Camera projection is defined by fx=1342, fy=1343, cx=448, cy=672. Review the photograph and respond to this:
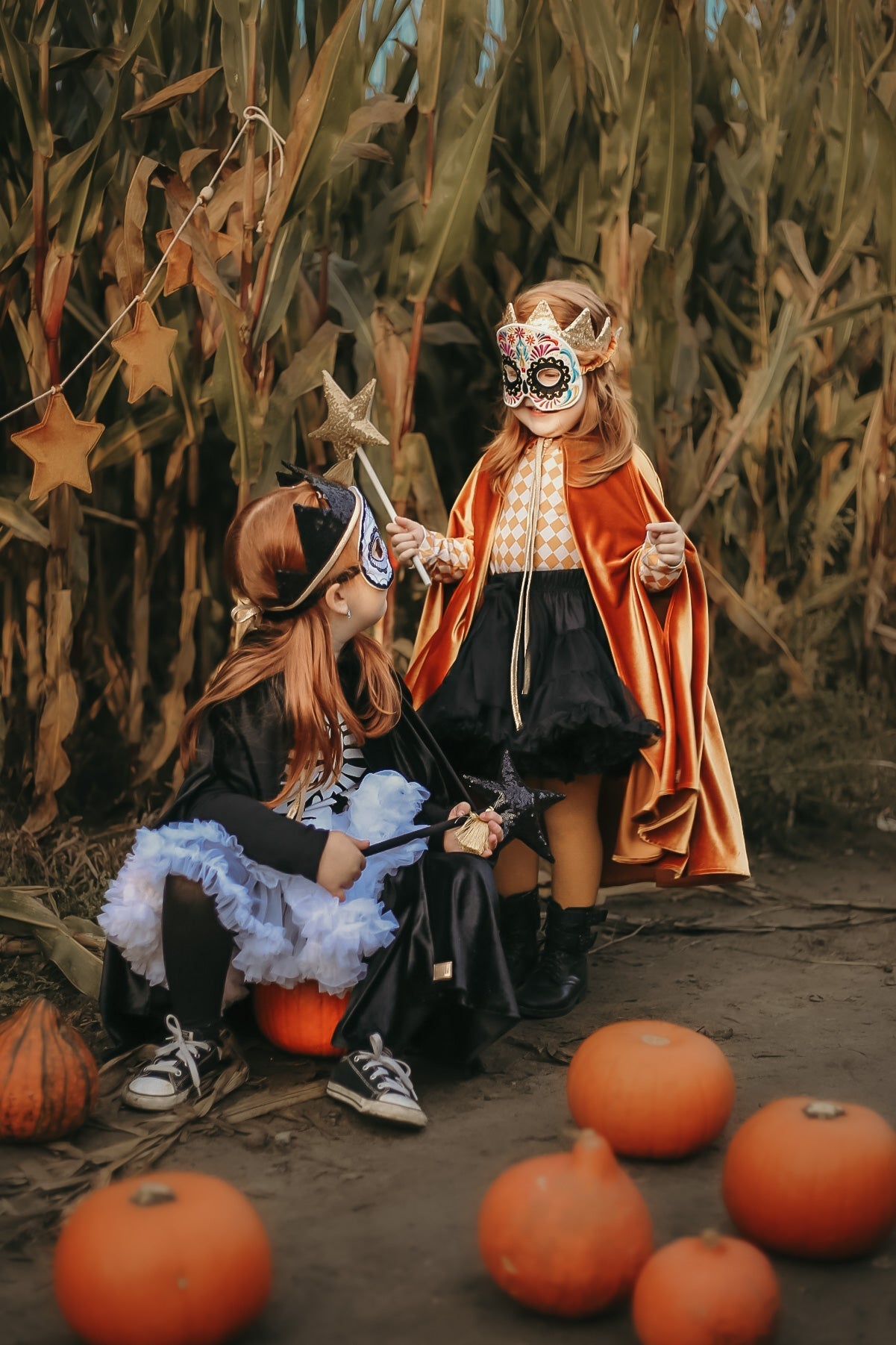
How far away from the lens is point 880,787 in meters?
4.13

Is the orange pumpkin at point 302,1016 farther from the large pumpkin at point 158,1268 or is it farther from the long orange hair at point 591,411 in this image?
the long orange hair at point 591,411

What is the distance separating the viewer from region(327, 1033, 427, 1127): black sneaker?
2072 mm

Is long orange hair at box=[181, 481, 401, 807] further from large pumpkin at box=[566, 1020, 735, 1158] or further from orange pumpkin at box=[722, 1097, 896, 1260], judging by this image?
orange pumpkin at box=[722, 1097, 896, 1260]

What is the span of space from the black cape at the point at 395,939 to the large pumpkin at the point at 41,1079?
277 mm

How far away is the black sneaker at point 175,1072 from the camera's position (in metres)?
2.16

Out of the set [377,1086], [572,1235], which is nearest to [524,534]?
[377,1086]

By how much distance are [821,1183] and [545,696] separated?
47.6 inches

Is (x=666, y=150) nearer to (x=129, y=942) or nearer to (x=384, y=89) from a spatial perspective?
(x=384, y=89)

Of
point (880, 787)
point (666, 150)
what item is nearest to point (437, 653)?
point (666, 150)

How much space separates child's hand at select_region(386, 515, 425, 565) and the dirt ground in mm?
975

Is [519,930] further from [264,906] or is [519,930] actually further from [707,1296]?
[707,1296]

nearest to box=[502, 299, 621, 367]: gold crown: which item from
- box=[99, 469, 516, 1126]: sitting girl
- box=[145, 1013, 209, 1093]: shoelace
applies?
box=[99, 469, 516, 1126]: sitting girl

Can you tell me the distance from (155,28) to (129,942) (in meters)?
2.17

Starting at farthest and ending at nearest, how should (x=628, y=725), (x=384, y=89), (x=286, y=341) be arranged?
(x=384, y=89)
(x=286, y=341)
(x=628, y=725)
